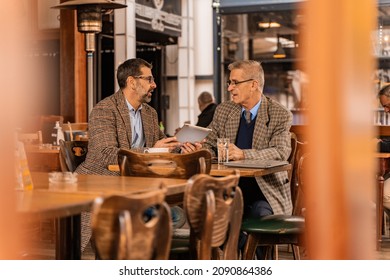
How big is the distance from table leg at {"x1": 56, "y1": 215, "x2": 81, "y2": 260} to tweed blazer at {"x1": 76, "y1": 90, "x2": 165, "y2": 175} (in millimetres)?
829

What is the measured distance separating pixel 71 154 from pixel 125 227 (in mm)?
2752

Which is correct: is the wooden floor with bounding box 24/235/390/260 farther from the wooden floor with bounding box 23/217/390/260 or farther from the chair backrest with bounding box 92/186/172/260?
the chair backrest with bounding box 92/186/172/260

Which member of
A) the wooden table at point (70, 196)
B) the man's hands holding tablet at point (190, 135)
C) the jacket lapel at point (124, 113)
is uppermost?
the jacket lapel at point (124, 113)

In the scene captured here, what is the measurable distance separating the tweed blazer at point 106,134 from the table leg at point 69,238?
83 centimetres

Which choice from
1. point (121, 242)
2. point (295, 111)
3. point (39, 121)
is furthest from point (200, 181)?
point (295, 111)

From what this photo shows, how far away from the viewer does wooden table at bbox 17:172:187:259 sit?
2318 millimetres

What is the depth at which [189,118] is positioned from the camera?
1339 cm

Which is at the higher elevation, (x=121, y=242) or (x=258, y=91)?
(x=258, y=91)

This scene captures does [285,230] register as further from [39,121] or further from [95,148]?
[39,121]

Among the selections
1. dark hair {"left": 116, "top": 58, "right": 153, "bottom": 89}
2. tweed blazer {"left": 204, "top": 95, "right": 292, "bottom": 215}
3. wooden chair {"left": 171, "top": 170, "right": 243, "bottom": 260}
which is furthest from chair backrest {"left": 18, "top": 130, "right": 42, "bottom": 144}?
wooden chair {"left": 171, "top": 170, "right": 243, "bottom": 260}

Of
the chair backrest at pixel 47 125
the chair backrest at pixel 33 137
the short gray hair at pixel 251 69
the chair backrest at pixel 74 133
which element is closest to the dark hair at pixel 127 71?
the short gray hair at pixel 251 69

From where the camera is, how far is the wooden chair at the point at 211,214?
2588 mm

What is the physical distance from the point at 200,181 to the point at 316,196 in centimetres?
69

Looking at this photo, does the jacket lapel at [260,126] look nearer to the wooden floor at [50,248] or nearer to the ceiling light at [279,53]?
the wooden floor at [50,248]
